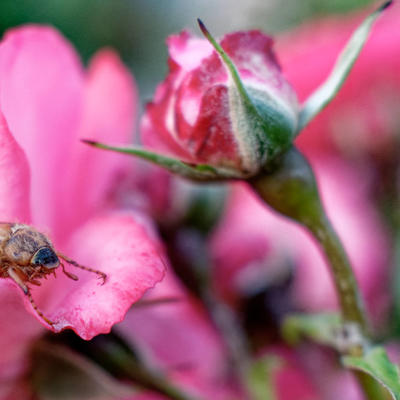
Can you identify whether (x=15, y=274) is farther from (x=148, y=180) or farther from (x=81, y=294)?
(x=148, y=180)

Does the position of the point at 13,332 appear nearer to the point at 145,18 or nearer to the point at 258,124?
the point at 258,124

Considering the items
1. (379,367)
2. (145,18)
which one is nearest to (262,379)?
(379,367)

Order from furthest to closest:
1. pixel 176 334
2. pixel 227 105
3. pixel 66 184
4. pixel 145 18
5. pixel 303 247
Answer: pixel 145 18, pixel 303 247, pixel 176 334, pixel 66 184, pixel 227 105

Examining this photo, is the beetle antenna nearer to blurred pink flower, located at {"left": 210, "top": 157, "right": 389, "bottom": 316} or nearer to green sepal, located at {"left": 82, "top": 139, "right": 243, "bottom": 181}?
green sepal, located at {"left": 82, "top": 139, "right": 243, "bottom": 181}

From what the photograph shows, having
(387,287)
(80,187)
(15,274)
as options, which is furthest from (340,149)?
(15,274)

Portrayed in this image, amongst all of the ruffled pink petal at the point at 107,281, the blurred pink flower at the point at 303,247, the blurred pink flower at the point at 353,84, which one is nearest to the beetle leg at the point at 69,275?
the ruffled pink petal at the point at 107,281

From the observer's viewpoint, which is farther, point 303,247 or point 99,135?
point 303,247

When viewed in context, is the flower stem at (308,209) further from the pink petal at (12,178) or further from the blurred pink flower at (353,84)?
the blurred pink flower at (353,84)
